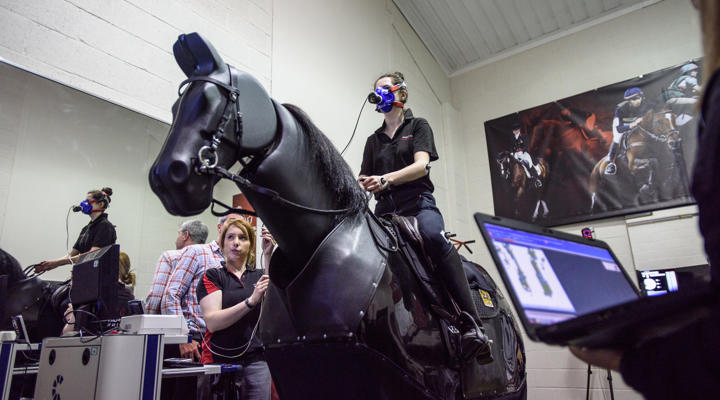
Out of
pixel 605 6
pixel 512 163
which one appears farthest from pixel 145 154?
pixel 605 6

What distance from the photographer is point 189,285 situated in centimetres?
316

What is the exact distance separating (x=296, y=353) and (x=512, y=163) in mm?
5983

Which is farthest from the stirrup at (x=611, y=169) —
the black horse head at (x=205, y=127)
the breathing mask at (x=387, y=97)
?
the black horse head at (x=205, y=127)

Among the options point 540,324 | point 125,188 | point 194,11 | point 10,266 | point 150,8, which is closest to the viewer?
point 540,324

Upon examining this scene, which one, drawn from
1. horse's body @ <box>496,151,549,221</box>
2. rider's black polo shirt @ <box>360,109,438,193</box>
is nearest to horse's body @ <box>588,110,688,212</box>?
horse's body @ <box>496,151,549,221</box>

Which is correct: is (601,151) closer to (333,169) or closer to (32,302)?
(333,169)

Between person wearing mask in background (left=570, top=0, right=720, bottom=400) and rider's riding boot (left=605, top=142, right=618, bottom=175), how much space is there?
236 inches

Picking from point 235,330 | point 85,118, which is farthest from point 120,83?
point 235,330

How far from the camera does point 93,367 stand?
203cm

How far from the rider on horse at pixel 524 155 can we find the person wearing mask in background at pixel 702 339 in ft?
20.5

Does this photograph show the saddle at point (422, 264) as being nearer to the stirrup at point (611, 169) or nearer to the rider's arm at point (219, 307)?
the rider's arm at point (219, 307)

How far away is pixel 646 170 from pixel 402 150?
4.69 metres

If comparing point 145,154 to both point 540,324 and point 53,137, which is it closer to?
point 53,137

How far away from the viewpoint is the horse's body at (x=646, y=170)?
5512 millimetres
